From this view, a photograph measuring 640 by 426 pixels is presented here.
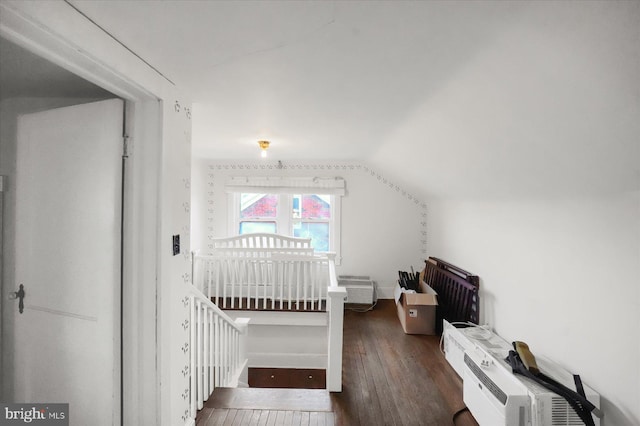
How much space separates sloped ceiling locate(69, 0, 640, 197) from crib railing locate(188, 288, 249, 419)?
145 cm

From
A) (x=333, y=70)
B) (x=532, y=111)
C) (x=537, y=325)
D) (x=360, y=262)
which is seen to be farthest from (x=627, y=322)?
(x=360, y=262)

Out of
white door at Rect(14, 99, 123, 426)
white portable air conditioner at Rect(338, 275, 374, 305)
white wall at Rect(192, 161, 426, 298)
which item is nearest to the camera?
white door at Rect(14, 99, 123, 426)

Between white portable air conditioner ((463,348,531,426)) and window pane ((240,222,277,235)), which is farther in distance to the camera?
window pane ((240,222,277,235))

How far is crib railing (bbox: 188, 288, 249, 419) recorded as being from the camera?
2002 mm

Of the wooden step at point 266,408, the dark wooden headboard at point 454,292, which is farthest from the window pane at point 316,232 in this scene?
the wooden step at point 266,408

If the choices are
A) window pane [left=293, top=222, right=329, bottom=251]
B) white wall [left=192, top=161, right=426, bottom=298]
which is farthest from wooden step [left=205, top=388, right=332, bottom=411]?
window pane [left=293, top=222, right=329, bottom=251]

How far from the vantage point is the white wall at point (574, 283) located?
1.35 meters

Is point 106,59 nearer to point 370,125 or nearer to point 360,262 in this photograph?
point 370,125

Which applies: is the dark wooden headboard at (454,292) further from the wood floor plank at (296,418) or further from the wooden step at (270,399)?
the wood floor plank at (296,418)

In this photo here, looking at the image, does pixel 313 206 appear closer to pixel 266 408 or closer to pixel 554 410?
pixel 266 408

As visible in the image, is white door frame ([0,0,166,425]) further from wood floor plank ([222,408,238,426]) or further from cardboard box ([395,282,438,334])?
cardboard box ([395,282,438,334])

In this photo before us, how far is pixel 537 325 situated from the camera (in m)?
1.97

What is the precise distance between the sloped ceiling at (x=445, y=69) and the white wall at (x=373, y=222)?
222 centimetres

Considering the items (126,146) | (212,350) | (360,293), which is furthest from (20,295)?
(360,293)
